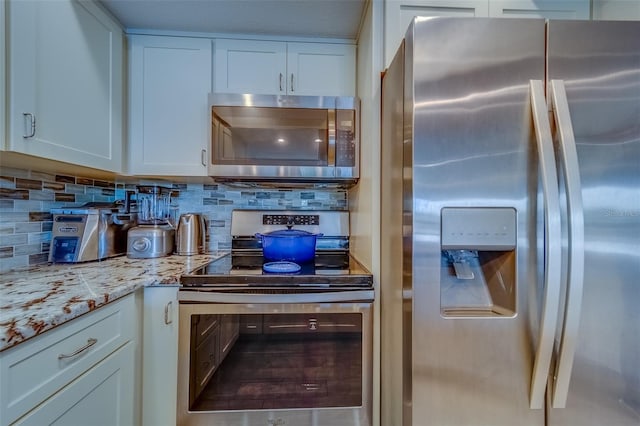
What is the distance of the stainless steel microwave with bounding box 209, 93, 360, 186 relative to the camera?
4.76ft

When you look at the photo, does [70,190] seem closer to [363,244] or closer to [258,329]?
[258,329]

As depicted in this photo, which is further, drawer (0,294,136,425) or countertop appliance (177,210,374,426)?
countertop appliance (177,210,374,426)

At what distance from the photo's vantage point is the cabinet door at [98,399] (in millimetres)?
761

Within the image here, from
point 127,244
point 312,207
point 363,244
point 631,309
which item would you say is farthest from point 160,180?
point 631,309

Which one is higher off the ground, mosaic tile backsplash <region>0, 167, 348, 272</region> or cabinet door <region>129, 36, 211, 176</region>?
cabinet door <region>129, 36, 211, 176</region>

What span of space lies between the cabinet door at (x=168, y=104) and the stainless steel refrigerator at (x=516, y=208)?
Result: 1162 mm

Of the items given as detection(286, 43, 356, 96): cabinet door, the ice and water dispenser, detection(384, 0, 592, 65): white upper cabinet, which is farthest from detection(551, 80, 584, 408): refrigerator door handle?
detection(286, 43, 356, 96): cabinet door

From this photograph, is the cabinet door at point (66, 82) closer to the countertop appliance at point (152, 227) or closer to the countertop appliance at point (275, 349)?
the countertop appliance at point (152, 227)

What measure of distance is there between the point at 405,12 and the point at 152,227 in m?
1.62

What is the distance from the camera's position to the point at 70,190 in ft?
5.02

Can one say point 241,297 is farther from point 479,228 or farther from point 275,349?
point 479,228

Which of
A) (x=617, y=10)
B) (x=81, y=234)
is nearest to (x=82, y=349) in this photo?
(x=81, y=234)

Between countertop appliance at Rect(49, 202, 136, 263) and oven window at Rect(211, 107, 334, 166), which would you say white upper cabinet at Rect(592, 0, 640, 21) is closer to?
oven window at Rect(211, 107, 334, 166)

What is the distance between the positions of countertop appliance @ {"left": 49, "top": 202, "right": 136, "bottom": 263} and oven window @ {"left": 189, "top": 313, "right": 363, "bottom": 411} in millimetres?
732
